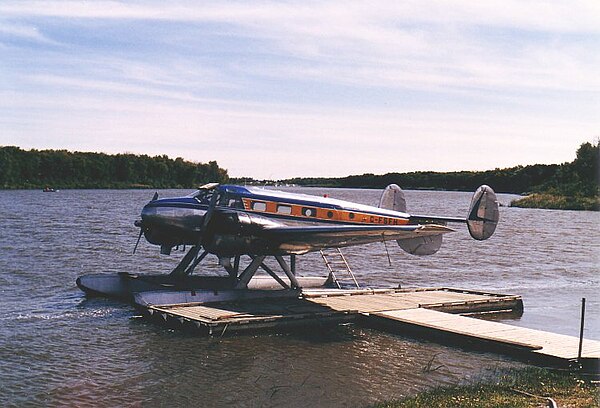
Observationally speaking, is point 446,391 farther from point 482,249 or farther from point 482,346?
point 482,249

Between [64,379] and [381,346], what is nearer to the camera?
[64,379]

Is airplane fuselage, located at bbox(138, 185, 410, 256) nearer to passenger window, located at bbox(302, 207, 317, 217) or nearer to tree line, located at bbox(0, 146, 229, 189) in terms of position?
passenger window, located at bbox(302, 207, 317, 217)

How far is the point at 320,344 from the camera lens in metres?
19.5

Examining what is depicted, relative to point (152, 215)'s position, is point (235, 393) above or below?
below

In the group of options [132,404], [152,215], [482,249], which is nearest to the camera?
[132,404]

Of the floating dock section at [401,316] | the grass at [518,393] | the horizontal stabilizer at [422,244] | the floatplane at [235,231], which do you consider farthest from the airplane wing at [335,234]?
the grass at [518,393]

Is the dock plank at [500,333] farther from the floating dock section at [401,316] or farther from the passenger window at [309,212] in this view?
the passenger window at [309,212]

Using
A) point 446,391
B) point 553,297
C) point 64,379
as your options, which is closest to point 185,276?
point 64,379

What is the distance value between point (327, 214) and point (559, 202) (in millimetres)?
111522

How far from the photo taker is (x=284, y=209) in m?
23.7

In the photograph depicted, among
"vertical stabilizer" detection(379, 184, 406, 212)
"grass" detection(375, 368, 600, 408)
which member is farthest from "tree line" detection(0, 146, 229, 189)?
"grass" detection(375, 368, 600, 408)

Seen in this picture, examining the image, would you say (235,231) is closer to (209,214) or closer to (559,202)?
(209,214)

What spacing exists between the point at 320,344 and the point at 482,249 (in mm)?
36141

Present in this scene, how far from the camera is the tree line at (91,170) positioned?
152 meters
